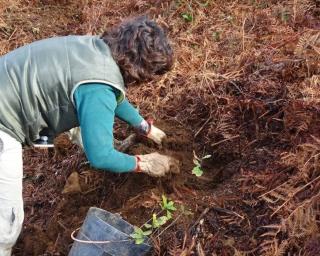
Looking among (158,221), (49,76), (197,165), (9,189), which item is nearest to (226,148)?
(197,165)

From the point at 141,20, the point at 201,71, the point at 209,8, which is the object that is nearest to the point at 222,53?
the point at 201,71

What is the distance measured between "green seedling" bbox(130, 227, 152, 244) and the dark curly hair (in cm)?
81

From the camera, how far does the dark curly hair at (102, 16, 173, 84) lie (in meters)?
2.62

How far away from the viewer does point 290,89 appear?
126 inches

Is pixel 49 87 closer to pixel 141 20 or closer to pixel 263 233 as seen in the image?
pixel 141 20

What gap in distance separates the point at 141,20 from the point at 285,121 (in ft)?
3.51

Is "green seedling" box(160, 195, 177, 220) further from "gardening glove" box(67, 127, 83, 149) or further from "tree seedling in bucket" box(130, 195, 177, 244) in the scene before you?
"gardening glove" box(67, 127, 83, 149)

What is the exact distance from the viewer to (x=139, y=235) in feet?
8.50

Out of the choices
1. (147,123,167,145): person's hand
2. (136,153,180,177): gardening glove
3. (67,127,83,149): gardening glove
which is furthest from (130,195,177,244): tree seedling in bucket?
(67,127,83,149): gardening glove

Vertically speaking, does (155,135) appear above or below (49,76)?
below

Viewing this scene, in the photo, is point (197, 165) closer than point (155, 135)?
Yes

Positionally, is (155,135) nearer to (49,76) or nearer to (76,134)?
(76,134)

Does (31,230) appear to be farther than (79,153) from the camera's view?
No

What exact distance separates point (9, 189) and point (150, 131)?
1074 millimetres
